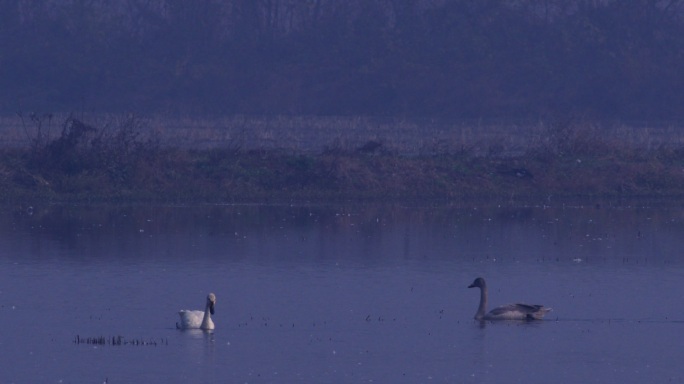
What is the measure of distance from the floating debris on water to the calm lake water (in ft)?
0.17

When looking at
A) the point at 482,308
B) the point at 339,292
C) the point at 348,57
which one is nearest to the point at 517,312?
the point at 482,308

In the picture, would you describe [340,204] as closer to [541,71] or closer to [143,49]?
[541,71]

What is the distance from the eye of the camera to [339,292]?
1931 centimetres

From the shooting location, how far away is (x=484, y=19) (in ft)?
213

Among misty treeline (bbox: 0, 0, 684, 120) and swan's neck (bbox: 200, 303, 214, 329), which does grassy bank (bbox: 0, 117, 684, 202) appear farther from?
misty treeline (bbox: 0, 0, 684, 120)

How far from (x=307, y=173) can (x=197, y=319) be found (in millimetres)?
16099

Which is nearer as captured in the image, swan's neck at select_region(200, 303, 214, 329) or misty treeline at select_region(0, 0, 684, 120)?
swan's neck at select_region(200, 303, 214, 329)

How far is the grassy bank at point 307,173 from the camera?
31.2m

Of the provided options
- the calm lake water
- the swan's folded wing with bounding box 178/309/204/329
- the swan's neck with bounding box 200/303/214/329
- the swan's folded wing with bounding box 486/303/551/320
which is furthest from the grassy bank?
the swan's neck with bounding box 200/303/214/329

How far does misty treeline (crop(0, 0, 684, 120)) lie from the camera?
186 ft

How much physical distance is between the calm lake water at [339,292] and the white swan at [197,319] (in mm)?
135

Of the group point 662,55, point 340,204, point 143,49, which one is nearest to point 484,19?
point 662,55

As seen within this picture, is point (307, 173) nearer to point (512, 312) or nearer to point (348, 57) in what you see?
point (512, 312)

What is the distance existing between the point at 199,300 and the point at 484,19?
156 ft
